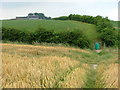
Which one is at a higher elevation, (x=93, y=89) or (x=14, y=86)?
(x=14, y=86)

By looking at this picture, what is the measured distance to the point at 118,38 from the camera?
57.7 metres

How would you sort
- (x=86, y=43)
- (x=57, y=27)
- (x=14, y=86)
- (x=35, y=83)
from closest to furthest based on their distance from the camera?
(x=14, y=86) < (x=35, y=83) < (x=86, y=43) < (x=57, y=27)

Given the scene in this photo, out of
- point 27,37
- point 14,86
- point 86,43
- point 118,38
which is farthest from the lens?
point 118,38

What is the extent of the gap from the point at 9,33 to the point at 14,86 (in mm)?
45706

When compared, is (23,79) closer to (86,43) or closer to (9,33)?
(86,43)

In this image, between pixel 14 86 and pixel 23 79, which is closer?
pixel 14 86

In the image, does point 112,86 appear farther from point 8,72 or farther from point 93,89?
point 8,72

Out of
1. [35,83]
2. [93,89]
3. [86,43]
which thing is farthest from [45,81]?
[86,43]

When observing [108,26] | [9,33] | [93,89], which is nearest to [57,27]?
[108,26]

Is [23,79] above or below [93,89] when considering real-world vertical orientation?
above

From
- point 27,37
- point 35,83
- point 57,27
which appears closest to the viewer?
point 35,83

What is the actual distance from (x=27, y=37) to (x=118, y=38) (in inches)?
817

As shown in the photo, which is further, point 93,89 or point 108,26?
point 108,26

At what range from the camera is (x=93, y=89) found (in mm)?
6746
